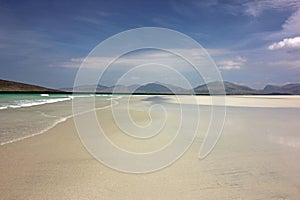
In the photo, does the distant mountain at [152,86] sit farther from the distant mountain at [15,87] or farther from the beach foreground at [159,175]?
the distant mountain at [15,87]

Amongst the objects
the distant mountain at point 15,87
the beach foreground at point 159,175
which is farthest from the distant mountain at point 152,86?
the distant mountain at point 15,87

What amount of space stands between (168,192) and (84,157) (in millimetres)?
3031

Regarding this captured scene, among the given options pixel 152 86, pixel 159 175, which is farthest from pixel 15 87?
pixel 159 175

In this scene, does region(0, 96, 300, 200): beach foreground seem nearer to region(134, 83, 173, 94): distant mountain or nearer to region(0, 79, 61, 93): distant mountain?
region(134, 83, 173, 94): distant mountain

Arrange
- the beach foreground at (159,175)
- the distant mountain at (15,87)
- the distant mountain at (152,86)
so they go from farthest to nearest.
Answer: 1. the distant mountain at (15,87)
2. the distant mountain at (152,86)
3. the beach foreground at (159,175)

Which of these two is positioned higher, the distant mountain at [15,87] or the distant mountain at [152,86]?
the distant mountain at [15,87]

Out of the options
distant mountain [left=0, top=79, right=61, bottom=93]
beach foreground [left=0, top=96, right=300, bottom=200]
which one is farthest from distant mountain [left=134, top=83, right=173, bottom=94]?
distant mountain [left=0, top=79, right=61, bottom=93]

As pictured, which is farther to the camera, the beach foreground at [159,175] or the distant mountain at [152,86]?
the distant mountain at [152,86]

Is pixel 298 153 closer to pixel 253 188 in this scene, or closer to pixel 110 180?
pixel 253 188

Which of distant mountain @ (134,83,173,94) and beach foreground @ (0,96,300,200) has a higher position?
distant mountain @ (134,83,173,94)

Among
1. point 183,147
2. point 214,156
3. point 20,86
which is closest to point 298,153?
point 214,156

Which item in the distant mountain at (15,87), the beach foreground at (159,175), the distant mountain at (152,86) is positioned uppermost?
the distant mountain at (15,87)

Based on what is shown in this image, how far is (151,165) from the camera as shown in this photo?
6.07m

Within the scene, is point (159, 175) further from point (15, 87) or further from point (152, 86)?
point (15, 87)
